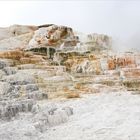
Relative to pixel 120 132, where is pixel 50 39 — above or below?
above

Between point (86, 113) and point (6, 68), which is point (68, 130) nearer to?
point (86, 113)

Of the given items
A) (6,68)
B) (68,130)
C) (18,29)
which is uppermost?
(18,29)

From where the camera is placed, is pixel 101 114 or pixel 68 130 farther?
pixel 101 114

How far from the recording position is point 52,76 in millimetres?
19766

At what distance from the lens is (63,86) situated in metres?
18.4

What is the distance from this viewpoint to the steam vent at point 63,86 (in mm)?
13125

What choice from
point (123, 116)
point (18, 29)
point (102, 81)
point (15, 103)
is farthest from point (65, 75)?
point (18, 29)

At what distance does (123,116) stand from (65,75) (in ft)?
22.7

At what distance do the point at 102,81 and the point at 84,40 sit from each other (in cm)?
964

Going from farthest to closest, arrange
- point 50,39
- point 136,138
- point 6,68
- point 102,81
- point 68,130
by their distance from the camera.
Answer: point 50,39 → point 6,68 → point 102,81 → point 68,130 → point 136,138

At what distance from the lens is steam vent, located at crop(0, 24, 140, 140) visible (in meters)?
13.1

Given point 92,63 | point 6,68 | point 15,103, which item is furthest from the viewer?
point 92,63

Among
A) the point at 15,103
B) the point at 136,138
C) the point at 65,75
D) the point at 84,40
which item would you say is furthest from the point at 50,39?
the point at 136,138

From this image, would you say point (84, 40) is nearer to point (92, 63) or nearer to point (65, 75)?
point (92, 63)
